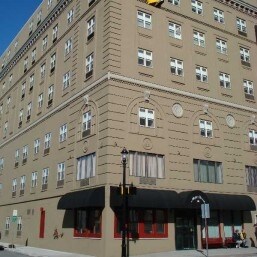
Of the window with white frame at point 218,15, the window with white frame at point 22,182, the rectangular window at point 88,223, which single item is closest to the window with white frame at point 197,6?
the window with white frame at point 218,15

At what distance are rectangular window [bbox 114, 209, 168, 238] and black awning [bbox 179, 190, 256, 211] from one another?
1892 mm

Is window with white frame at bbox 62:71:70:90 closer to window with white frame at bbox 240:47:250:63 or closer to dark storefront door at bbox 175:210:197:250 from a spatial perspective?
dark storefront door at bbox 175:210:197:250

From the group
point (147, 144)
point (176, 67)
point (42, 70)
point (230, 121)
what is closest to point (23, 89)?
point (42, 70)

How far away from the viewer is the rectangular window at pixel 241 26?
123ft

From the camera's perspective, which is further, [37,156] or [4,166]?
[4,166]

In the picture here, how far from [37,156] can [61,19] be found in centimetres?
1407

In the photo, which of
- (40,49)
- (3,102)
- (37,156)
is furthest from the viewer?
(3,102)

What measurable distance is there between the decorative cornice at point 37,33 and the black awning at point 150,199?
21547 millimetres

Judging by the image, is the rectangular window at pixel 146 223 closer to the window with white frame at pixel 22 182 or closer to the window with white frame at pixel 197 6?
the window with white frame at pixel 22 182

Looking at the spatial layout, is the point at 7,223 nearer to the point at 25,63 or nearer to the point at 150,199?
the point at 25,63

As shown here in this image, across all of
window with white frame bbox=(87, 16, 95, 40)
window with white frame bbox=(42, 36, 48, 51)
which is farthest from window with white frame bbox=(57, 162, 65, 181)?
window with white frame bbox=(42, 36, 48, 51)

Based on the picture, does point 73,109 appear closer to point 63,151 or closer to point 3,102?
point 63,151

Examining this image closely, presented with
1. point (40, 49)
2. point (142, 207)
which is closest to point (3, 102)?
point (40, 49)

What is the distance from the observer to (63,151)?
106 ft
